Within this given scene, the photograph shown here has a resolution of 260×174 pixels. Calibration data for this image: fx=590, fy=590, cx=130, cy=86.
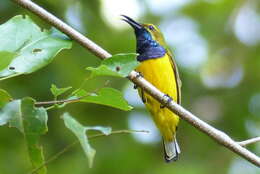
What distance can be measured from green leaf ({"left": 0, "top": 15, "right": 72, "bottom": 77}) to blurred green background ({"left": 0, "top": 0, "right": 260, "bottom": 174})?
2912 millimetres

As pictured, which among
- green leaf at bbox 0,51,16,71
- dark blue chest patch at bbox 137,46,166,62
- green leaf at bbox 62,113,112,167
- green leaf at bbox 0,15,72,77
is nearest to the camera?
green leaf at bbox 62,113,112,167

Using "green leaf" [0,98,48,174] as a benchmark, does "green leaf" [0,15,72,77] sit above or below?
above

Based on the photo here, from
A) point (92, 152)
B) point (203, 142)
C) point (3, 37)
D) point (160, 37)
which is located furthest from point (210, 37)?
point (92, 152)

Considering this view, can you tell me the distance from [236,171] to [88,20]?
8.24ft

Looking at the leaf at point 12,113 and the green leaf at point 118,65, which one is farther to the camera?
the green leaf at point 118,65

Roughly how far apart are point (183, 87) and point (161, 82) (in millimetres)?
2379

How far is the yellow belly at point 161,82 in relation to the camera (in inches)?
198

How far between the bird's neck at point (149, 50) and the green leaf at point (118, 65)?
7.82 feet

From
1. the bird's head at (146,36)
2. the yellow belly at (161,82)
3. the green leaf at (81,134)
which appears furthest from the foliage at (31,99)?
the bird's head at (146,36)

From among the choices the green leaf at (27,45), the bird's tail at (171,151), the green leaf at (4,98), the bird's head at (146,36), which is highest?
the green leaf at (27,45)

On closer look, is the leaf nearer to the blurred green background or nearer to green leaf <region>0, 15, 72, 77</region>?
green leaf <region>0, 15, 72, 77</region>

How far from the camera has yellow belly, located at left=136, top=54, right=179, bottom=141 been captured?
5027mm

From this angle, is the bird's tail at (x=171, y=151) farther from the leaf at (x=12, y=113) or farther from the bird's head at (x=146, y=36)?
the leaf at (x=12, y=113)

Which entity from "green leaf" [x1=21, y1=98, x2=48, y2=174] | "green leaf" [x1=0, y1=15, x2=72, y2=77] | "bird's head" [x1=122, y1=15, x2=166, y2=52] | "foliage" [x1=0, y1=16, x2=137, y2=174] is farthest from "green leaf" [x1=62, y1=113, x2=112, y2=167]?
"bird's head" [x1=122, y1=15, x2=166, y2=52]
